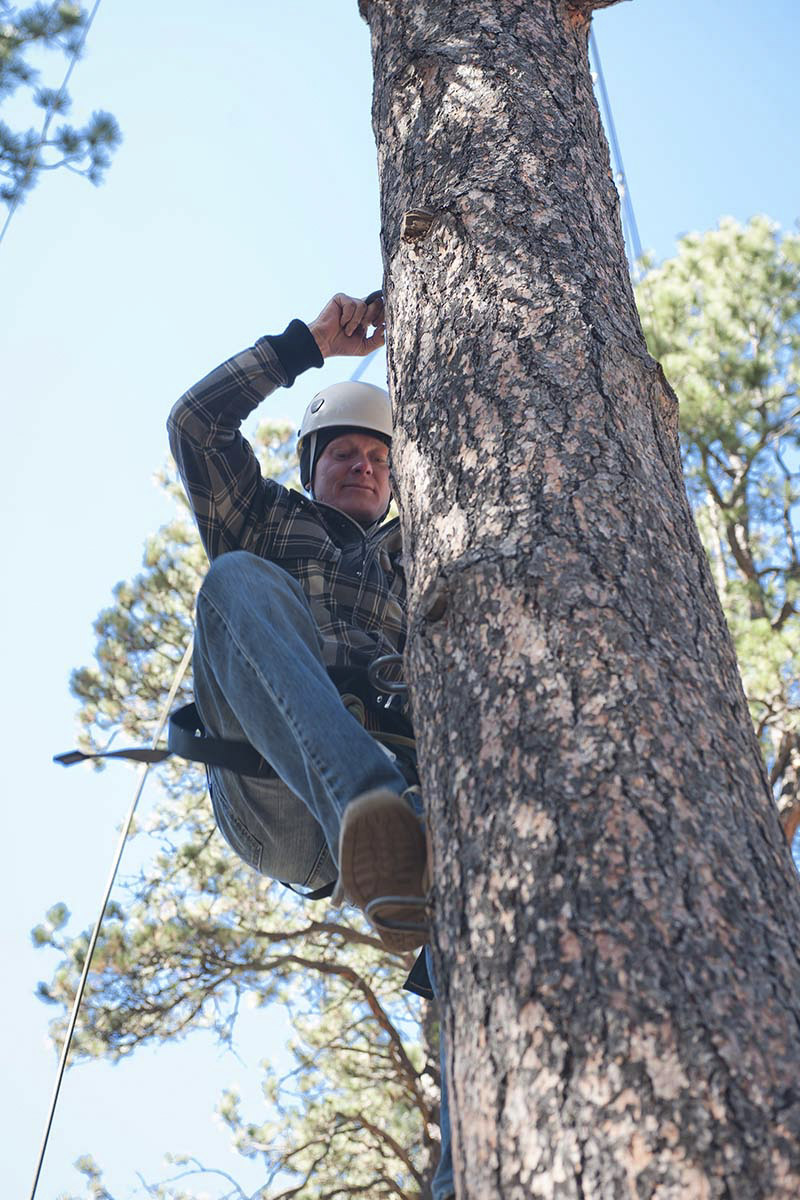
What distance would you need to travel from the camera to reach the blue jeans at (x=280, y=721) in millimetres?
1467

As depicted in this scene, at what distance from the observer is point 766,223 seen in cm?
785

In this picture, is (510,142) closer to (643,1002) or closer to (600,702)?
(600,702)

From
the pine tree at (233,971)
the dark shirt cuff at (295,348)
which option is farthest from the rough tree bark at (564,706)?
the pine tree at (233,971)

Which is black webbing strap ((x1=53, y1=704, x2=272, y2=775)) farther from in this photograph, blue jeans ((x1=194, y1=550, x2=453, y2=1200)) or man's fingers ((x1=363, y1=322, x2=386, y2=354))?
man's fingers ((x1=363, y1=322, x2=386, y2=354))

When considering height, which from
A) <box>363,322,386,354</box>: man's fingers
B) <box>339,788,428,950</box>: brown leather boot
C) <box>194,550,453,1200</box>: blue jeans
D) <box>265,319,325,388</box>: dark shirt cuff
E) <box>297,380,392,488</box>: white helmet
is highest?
<box>297,380,392,488</box>: white helmet

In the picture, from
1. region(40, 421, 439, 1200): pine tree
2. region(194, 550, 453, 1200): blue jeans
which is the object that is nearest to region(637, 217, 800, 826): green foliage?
region(40, 421, 439, 1200): pine tree

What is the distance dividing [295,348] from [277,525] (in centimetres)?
40

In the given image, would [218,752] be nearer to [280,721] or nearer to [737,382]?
[280,721]

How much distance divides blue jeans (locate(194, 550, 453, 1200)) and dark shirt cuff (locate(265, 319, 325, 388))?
552mm

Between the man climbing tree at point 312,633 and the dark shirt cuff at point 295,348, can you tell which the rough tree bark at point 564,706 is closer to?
the man climbing tree at point 312,633

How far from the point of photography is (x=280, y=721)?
63.4 inches

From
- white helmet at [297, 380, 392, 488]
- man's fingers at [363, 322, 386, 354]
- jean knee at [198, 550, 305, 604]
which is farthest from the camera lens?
white helmet at [297, 380, 392, 488]

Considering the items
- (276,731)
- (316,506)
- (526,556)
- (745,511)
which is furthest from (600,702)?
(745,511)

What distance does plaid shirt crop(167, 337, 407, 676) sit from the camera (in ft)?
7.38
